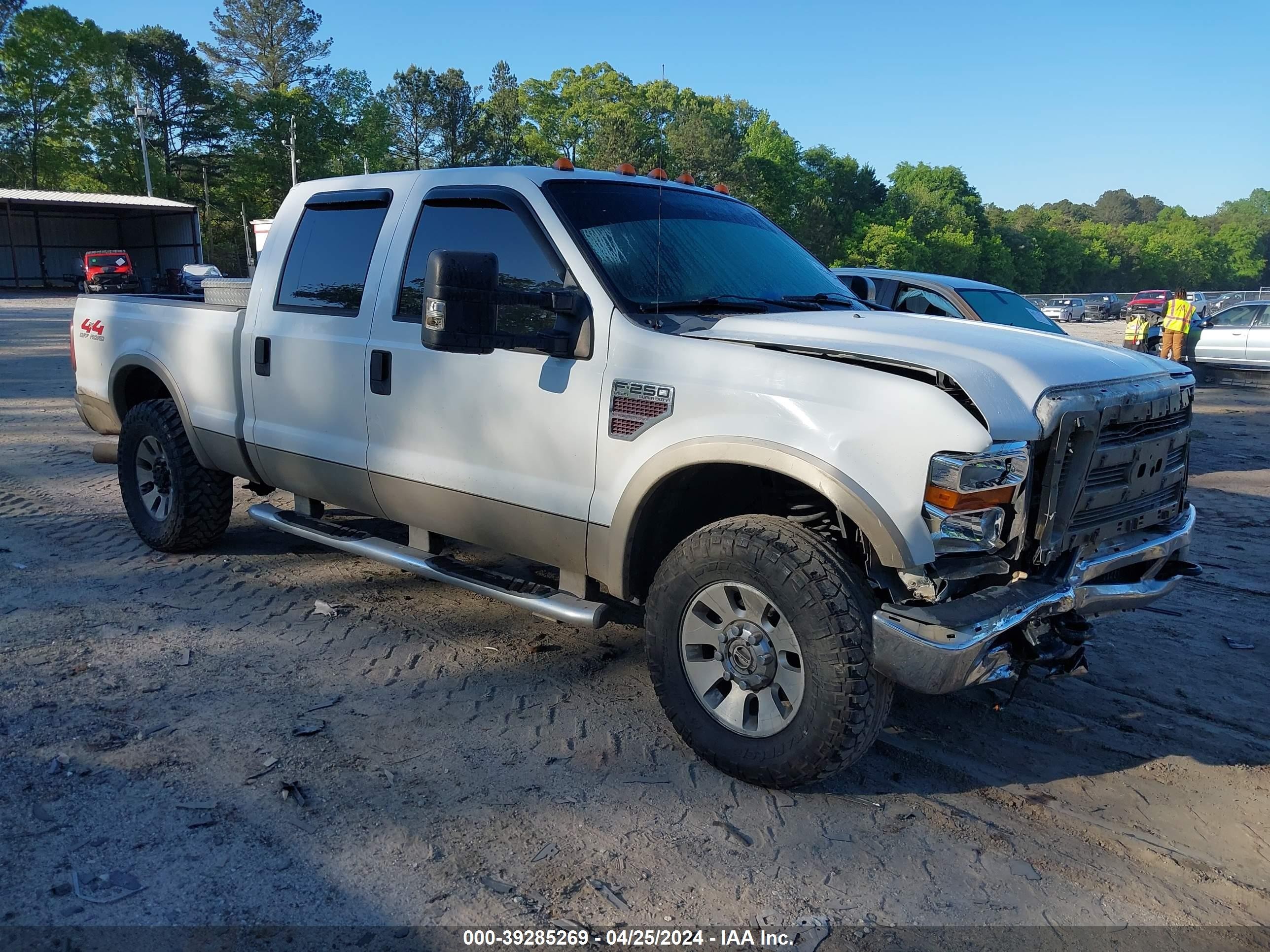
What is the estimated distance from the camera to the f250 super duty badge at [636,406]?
337 cm

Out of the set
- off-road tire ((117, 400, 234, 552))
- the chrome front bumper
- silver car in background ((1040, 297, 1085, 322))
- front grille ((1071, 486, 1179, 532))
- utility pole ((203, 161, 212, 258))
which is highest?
utility pole ((203, 161, 212, 258))

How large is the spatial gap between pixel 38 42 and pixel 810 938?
64908mm

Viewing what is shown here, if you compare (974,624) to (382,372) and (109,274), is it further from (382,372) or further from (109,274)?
(109,274)

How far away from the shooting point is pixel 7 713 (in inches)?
142

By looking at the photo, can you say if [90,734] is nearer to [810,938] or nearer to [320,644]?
[320,644]

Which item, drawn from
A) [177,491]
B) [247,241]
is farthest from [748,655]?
[247,241]

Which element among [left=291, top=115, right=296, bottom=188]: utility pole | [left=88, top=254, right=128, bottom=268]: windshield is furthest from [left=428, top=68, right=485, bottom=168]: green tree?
[left=88, top=254, right=128, bottom=268]: windshield

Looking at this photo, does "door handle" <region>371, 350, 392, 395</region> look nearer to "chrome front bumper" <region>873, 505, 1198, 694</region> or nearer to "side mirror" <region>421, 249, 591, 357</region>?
"side mirror" <region>421, 249, 591, 357</region>

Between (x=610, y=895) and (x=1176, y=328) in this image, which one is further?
(x=1176, y=328)

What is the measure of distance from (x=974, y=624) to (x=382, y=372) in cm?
278

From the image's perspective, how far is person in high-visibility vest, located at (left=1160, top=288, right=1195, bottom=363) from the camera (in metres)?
16.5

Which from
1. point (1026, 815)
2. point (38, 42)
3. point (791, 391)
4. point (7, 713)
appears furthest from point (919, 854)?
point (38, 42)

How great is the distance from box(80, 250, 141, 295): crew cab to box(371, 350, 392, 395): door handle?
99.8 feet

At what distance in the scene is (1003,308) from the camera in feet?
27.0
